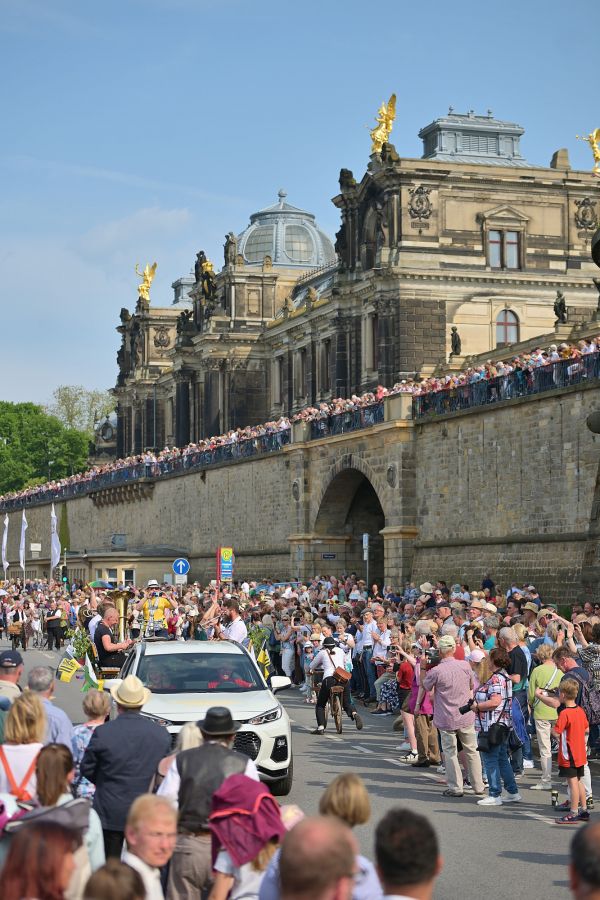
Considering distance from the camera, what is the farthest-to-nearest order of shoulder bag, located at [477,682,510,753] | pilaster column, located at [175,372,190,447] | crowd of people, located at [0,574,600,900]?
pilaster column, located at [175,372,190,447] → shoulder bag, located at [477,682,510,753] → crowd of people, located at [0,574,600,900]

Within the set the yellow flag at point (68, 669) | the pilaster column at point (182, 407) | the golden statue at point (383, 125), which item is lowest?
the yellow flag at point (68, 669)

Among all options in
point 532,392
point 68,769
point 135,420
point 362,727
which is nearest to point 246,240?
point 135,420

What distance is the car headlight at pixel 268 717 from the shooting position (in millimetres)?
13562

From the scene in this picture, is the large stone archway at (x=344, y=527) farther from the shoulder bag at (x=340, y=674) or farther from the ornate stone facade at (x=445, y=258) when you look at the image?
the shoulder bag at (x=340, y=674)

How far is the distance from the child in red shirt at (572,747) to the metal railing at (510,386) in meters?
17.2

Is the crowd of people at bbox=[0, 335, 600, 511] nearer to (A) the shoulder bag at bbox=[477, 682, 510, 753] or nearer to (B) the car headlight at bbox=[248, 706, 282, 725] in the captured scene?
(A) the shoulder bag at bbox=[477, 682, 510, 753]

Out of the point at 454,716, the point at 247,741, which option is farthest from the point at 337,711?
the point at 247,741

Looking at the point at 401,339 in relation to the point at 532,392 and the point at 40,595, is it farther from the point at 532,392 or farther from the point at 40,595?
the point at 532,392

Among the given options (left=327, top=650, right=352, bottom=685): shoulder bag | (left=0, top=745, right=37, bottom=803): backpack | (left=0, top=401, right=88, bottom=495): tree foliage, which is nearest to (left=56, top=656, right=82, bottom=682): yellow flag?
(left=327, top=650, right=352, bottom=685): shoulder bag

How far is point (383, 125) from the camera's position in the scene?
180ft

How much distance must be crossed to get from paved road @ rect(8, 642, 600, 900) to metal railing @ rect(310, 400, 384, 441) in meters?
20.7

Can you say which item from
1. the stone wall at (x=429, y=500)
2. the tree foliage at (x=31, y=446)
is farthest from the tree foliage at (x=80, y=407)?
the stone wall at (x=429, y=500)

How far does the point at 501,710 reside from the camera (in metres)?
14.8

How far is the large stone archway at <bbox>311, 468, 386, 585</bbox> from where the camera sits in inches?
1833
